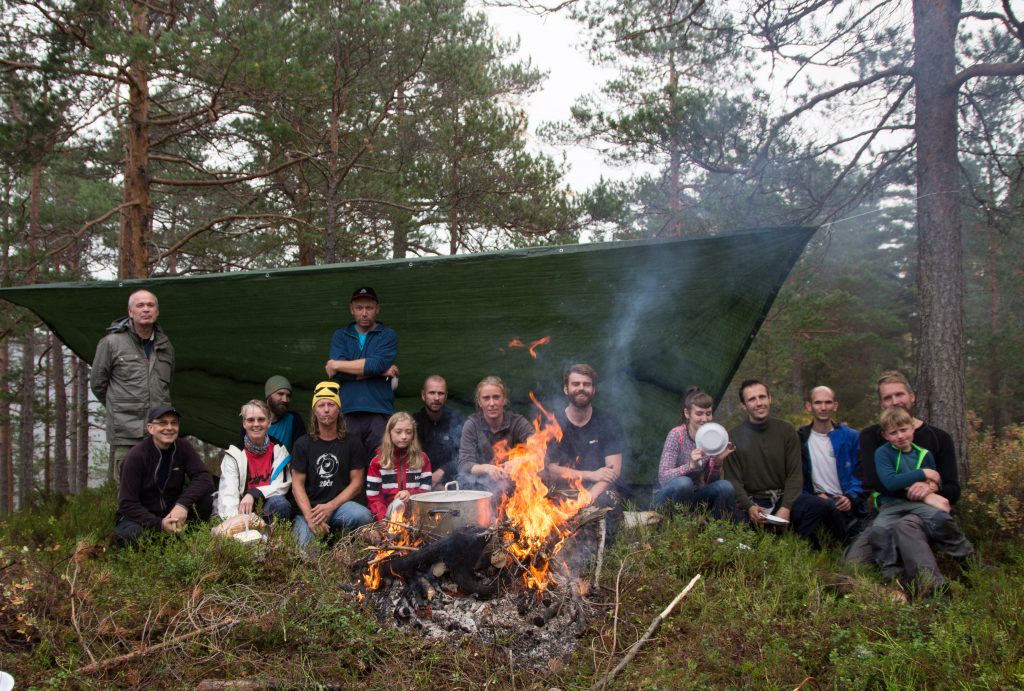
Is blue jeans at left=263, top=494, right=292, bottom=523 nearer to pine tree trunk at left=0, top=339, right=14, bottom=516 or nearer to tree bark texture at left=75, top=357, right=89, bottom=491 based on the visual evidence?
tree bark texture at left=75, top=357, right=89, bottom=491

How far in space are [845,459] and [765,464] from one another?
1.55ft

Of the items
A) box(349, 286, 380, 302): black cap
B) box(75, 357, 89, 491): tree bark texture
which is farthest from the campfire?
box(75, 357, 89, 491): tree bark texture

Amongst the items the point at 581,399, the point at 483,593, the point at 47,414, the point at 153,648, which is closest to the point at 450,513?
the point at 483,593

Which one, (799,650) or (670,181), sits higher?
(670,181)

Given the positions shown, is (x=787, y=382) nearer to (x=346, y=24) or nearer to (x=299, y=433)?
(x=346, y=24)

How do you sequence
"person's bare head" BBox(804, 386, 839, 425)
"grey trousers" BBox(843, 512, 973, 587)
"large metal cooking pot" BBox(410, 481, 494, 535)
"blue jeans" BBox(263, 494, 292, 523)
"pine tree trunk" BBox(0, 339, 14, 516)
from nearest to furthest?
1. "large metal cooking pot" BBox(410, 481, 494, 535)
2. "grey trousers" BBox(843, 512, 973, 587)
3. "blue jeans" BBox(263, 494, 292, 523)
4. "person's bare head" BBox(804, 386, 839, 425)
5. "pine tree trunk" BBox(0, 339, 14, 516)

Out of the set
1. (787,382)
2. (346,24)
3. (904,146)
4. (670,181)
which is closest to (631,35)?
(904,146)

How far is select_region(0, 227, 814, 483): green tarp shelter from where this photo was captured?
13.5 ft

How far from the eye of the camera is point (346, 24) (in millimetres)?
7566

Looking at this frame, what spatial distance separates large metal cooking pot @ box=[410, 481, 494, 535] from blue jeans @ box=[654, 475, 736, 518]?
1348 millimetres

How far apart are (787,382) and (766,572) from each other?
45.6ft

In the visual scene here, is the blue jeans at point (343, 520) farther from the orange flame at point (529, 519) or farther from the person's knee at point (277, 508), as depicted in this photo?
the orange flame at point (529, 519)

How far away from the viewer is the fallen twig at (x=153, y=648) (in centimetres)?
245

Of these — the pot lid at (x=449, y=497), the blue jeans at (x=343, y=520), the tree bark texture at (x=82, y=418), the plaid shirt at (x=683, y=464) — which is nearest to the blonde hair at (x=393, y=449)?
the blue jeans at (x=343, y=520)
